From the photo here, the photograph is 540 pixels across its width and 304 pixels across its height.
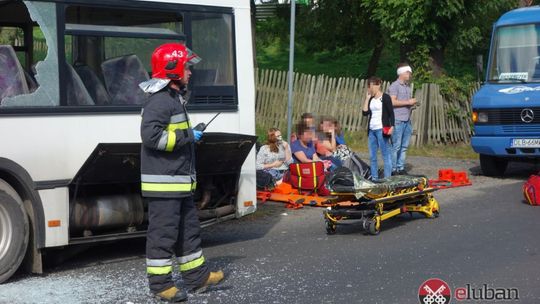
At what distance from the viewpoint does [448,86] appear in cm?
2069

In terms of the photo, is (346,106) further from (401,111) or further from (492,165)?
(401,111)

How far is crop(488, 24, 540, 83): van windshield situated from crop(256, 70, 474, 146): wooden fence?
410 centimetres

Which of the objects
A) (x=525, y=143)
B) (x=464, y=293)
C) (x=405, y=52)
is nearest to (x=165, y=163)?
(x=464, y=293)

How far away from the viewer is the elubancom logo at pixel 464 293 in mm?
7215

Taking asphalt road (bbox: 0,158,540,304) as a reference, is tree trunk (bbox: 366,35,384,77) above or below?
above

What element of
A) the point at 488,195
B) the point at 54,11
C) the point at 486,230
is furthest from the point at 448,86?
the point at 54,11

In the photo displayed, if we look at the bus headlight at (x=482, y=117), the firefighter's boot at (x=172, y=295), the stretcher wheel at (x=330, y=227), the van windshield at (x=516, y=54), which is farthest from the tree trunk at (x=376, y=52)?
the firefighter's boot at (x=172, y=295)

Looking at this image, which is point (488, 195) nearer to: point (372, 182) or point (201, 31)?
point (372, 182)

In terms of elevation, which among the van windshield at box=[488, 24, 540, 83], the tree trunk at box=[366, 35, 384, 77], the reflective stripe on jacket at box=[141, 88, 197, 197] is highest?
the tree trunk at box=[366, 35, 384, 77]

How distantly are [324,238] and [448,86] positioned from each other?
11.2m

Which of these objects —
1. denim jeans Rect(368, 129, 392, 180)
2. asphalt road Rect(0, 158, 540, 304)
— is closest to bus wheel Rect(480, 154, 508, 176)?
denim jeans Rect(368, 129, 392, 180)

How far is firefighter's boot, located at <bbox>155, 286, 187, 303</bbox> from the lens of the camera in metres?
7.24

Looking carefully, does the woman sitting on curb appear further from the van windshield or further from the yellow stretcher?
the van windshield

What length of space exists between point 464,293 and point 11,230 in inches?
151
